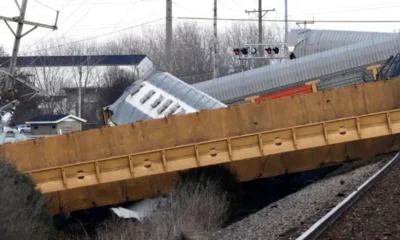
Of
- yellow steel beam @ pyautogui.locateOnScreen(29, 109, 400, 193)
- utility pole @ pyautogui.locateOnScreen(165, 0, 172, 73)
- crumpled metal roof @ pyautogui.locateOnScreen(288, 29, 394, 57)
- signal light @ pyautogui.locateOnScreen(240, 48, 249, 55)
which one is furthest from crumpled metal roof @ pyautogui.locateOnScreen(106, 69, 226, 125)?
signal light @ pyautogui.locateOnScreen(240, 48, 249, 55)

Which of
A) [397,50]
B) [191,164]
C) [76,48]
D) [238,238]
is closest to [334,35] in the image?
[397,50]

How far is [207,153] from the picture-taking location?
870 inches

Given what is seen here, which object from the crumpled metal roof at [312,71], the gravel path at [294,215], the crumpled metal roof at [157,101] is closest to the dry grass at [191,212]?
the gravel path at [294,215]

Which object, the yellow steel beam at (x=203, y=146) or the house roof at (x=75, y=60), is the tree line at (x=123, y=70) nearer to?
the house roof at (x=75, y=60)

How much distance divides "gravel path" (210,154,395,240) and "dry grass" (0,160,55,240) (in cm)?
370

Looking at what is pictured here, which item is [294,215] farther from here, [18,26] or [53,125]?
[53,125]

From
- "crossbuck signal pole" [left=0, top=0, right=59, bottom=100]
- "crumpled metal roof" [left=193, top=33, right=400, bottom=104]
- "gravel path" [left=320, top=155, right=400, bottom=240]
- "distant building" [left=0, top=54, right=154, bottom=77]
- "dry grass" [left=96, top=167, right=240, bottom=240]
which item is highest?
"distant building" [left=0, top=54, right=154, bottom=77]

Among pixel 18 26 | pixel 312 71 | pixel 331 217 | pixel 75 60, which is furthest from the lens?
pixel 75 60

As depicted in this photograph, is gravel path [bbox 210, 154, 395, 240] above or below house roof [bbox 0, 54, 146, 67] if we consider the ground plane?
below

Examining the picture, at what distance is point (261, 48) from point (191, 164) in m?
38.5

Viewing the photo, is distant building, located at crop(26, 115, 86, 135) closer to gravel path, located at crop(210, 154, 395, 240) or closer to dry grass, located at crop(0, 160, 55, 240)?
dry grass, located at crop(0, 160, 55, 240)

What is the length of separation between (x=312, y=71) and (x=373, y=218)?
2406cm

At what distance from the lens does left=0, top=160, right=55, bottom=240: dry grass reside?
39.7 ft

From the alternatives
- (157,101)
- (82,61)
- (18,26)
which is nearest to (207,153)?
(157,101)
